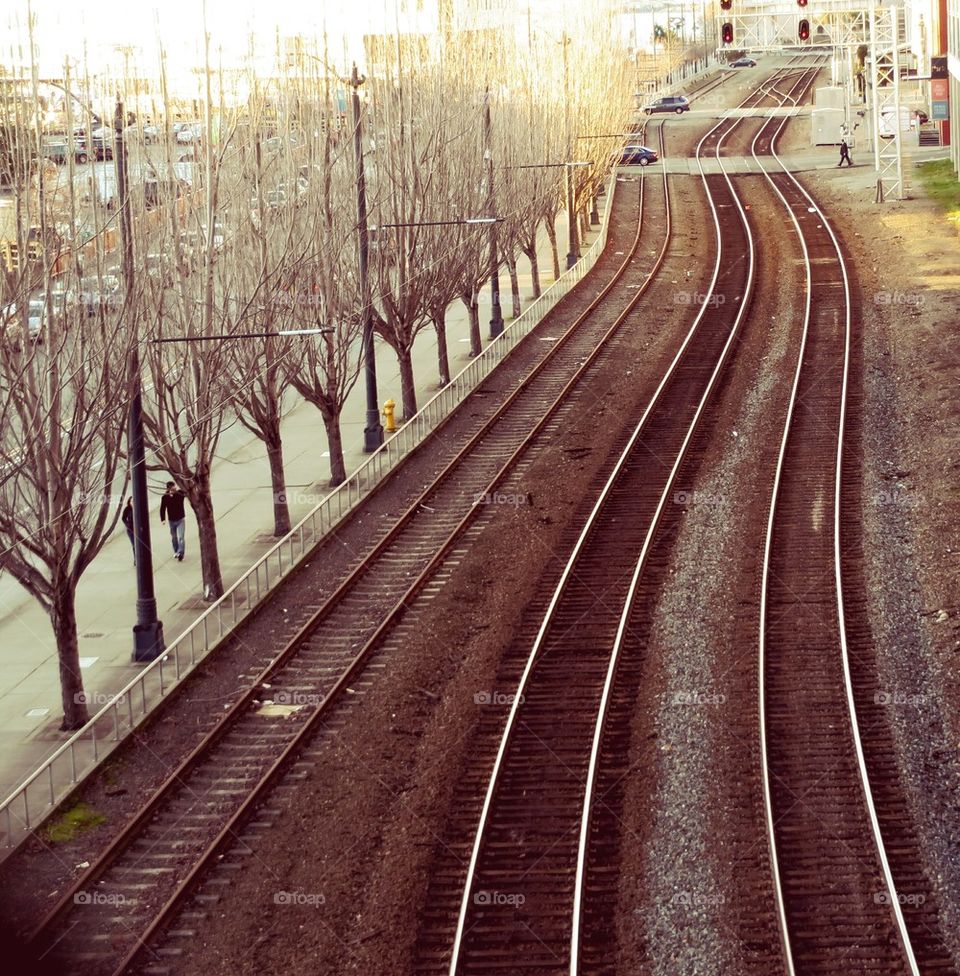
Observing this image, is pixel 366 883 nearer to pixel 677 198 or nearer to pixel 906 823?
pixel 906 823

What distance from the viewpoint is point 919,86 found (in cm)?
10512

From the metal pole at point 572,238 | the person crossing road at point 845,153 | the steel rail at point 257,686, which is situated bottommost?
the steel rail at point 257,686

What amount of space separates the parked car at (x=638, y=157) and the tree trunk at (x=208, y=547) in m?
60.5

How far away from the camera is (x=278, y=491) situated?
25938 mm

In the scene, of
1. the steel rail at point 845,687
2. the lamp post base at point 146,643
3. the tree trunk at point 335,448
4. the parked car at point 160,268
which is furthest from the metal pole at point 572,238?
the lamp post base at point 146,643

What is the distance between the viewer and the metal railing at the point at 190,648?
16.2m

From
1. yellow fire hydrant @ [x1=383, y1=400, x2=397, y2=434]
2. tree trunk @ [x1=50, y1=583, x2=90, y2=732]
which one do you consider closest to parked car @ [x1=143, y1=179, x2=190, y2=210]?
tree trunk @ [x1=50, y1=583, x2=90, y2=732]

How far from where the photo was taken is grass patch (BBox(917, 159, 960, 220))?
56.5 metres

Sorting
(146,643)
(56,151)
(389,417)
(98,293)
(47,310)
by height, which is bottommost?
(146,643)

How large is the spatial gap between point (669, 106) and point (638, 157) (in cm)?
2608

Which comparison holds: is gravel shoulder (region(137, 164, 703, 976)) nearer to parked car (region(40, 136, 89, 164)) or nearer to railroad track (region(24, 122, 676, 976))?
railroad track (region(24, 122, 676, 976))

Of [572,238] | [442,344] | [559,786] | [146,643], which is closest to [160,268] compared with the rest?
[146,643]

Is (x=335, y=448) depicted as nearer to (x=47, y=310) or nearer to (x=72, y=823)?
(x=47, y=310)

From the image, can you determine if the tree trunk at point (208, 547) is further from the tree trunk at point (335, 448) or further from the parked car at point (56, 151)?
the tree trunk at point (335, 448)
